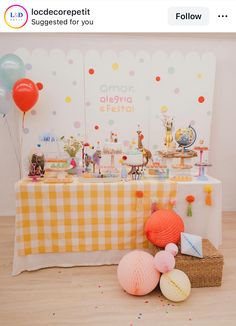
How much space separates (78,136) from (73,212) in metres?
1.33

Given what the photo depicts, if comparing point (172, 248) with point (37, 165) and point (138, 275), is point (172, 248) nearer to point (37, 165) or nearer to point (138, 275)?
point (138, 275)

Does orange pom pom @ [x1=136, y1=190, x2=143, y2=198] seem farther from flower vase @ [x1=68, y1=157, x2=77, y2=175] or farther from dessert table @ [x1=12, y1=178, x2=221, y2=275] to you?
flower vase @ [x1=68, y1=157, x2=77, y2=175]

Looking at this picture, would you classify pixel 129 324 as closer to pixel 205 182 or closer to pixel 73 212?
pixel 73 212

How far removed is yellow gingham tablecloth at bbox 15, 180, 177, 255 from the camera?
2256mm

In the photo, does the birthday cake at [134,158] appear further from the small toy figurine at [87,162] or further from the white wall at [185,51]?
the white wall at [185,51]

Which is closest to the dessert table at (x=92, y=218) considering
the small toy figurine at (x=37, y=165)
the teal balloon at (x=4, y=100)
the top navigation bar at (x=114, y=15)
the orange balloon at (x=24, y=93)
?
the small toy figurine at (x=37, y=165)

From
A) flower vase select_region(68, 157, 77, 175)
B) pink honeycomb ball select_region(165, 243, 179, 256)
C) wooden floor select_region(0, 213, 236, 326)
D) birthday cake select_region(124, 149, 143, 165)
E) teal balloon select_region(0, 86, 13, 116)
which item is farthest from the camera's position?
teal balloon select_region(0, 86, 13, 116)

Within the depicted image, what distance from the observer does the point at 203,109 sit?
3.49m

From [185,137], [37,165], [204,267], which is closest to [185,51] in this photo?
[185,137]

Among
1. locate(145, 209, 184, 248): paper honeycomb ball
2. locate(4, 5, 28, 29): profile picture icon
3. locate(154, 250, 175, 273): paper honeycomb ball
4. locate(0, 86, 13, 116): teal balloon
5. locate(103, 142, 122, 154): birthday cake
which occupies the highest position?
locate(4, 5, 28, 29): profile picture icon

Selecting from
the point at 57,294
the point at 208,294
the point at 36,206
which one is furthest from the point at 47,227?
the point at 208,294

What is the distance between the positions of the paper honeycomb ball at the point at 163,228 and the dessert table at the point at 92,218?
0.16 m

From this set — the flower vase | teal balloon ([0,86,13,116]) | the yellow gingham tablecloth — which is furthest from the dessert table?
teal balloon ([0,86,13,116])

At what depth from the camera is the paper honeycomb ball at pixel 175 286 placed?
6.23ft
